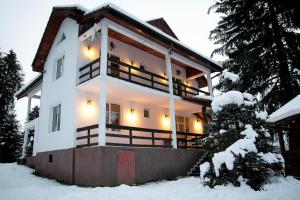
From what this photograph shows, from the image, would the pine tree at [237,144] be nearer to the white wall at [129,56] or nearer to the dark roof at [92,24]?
the dark roof at [92,24]

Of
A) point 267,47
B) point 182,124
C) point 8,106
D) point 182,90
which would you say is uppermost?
point 267,47

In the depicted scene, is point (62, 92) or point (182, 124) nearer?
point (62, 92)

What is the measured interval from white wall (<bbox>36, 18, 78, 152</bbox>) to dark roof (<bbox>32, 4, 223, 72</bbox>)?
460mm

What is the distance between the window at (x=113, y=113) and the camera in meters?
14.9

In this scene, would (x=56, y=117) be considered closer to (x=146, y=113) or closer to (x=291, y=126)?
(x=146, y=113)

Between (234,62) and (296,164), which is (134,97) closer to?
(234,62)

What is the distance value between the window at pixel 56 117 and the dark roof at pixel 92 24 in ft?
15.6

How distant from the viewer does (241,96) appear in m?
10.2

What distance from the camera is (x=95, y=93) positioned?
1420cm

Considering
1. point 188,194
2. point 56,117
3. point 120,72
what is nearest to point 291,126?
point 188,194

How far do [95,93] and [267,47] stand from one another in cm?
1195

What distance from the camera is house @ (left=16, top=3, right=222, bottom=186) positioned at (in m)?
11.6

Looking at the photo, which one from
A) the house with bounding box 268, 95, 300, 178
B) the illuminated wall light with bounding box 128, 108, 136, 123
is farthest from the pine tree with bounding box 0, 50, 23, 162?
the house with bounding box 268, 95, 300, 178

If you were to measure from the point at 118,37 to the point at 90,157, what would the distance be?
7941 millimetres
